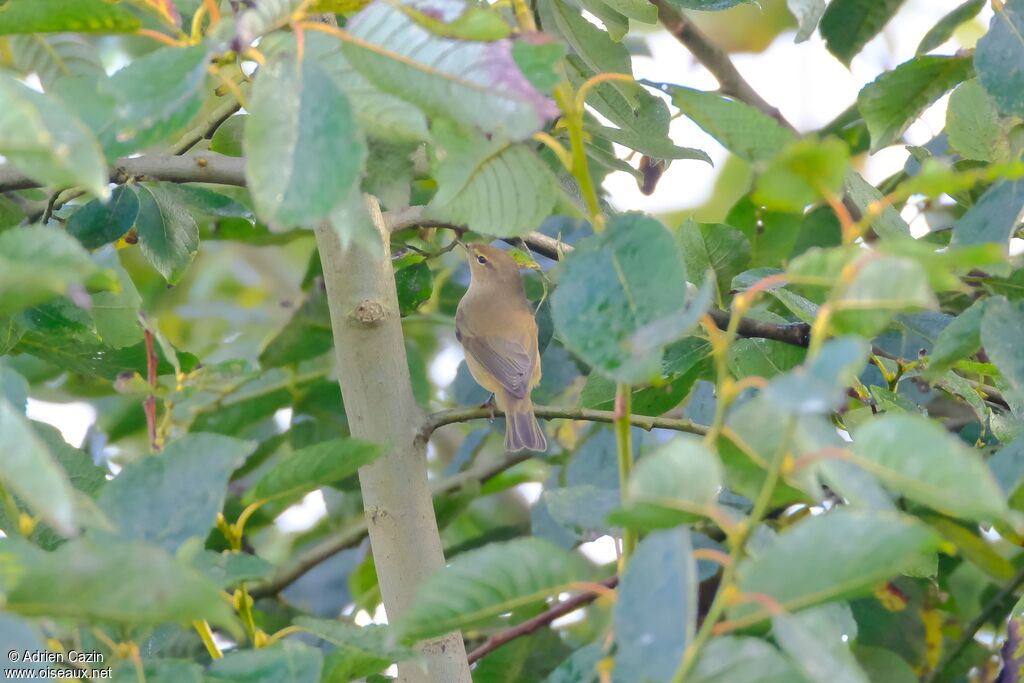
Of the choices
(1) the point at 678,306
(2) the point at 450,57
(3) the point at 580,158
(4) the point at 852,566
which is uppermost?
(2) the point at 450,57

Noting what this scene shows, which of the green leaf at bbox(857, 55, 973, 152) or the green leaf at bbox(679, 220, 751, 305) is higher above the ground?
the green leaf at bbox(857, 55, 973, 152)

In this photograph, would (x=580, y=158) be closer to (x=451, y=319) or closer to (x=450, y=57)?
(x=450, y=57)

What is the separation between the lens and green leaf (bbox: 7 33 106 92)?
229 cm

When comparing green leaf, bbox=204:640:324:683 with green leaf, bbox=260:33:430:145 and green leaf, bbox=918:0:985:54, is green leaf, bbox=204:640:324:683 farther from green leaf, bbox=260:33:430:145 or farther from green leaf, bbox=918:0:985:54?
green leaf, bbox=918:0:985:54

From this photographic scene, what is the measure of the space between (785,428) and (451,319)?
8.61 ft

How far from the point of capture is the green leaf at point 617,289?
1055mm

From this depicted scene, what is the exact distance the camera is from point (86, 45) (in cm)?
240

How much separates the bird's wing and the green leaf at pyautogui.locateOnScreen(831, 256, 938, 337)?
2.83 m

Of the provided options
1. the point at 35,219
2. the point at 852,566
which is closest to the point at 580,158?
the point at 852,566

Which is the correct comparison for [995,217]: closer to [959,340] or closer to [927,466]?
[959,340]

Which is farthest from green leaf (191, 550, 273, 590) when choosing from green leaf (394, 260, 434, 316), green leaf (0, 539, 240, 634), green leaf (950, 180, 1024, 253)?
green leaf (394, 260, 434, 316)

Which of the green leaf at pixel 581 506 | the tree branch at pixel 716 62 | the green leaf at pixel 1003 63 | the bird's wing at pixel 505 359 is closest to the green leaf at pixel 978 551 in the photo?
the green leaf at pixel 581 506

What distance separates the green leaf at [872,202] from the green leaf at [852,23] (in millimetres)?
607

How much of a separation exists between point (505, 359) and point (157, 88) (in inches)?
120
